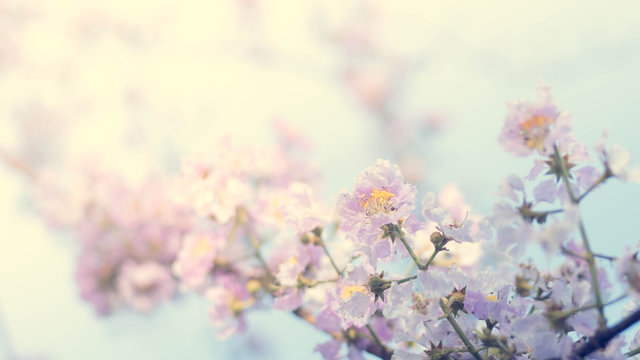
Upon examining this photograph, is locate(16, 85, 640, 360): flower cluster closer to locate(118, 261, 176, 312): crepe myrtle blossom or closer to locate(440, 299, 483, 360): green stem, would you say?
locate(440, 299, 483, 360): green stem

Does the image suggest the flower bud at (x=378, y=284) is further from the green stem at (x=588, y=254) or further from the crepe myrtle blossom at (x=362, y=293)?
the green stem at (x=588, y=254)

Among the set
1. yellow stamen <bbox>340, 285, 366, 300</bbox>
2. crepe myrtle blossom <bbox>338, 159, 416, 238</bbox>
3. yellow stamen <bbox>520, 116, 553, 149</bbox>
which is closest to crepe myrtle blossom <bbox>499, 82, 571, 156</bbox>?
yellow stamen <bbox>520, 116, 553, 149</bbox>

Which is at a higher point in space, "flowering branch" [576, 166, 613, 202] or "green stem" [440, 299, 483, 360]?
"flowering branch" [576, 166, 613, 202]

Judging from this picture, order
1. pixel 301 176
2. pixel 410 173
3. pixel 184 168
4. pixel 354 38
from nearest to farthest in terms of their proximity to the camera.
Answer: pixel 184 168, pixel 301 176, pixel 410 173, pixel 354 38

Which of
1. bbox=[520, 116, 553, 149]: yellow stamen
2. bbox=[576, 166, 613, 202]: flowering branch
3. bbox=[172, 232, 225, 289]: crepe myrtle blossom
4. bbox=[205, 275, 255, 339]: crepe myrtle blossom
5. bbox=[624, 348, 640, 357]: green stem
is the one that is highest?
bbox=[520, 116, 553, 149]: yellow stamen

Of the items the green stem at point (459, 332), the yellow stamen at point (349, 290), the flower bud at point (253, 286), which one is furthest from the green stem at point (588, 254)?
the flower bud at point (253, 286)

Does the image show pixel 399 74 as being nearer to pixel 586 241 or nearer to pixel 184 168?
pixel 184 168

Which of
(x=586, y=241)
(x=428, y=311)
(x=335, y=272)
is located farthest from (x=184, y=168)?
(x=586, y=241)
